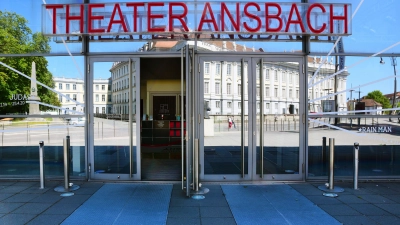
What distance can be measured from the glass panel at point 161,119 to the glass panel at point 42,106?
1.90 metres

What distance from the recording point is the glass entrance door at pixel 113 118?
6.31 m

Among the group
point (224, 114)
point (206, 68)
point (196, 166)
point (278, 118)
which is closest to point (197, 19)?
point (206, 68)

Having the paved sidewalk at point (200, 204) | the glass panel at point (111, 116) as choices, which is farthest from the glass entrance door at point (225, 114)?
the glass panel at point (111, 116)

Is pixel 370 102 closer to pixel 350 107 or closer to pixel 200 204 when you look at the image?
pixel 350 107

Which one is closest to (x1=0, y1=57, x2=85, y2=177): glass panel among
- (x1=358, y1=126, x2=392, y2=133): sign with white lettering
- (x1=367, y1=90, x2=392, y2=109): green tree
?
(x1=358, y1=126, x2=392, y2=133): sign with white lettering

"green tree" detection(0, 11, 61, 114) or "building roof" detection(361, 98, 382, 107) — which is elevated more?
"green tree" detection(0, 11, 61, 114)

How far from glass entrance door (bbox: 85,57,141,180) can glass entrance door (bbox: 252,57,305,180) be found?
259cm

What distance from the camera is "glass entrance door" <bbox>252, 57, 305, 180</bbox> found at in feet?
20.6

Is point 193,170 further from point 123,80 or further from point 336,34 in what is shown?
point 336,34

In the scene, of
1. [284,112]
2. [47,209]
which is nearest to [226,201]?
[284,112]

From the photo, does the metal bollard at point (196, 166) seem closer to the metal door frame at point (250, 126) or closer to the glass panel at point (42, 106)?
the metal door frame at point (250, 126)

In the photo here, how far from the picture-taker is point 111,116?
6.40 m

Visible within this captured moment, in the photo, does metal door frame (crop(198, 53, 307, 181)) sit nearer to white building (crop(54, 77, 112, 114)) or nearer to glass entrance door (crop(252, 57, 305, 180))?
glass entrance door (crop(252, 57, 305, 180))

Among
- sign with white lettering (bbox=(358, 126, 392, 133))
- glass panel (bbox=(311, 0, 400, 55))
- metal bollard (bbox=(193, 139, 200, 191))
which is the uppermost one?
glass panel (bbox=(311, 0, 400, 55))
